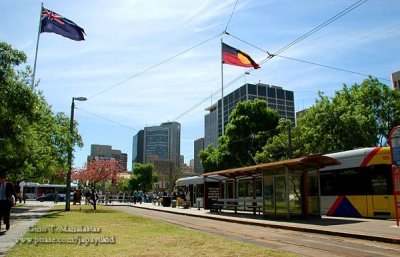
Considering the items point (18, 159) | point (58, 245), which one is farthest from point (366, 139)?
point (58, 245)

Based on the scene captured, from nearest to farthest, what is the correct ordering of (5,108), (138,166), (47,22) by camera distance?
1. (5,108)
2. (47,22)
3. (138,166)

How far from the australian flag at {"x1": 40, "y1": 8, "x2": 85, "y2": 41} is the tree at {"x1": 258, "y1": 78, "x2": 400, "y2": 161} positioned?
22.2 meters

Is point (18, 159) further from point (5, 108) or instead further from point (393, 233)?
point (393, 233)

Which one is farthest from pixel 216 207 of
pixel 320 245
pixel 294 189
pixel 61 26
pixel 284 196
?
pixel 320 245

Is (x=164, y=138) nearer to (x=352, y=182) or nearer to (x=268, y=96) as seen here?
(x=268, y=96)

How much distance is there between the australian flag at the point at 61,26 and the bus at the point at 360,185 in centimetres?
1710

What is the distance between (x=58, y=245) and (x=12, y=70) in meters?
8.89

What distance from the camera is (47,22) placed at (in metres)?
26.8

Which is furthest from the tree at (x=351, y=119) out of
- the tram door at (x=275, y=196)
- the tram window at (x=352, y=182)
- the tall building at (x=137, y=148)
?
the tall building at (x=137, y=148)

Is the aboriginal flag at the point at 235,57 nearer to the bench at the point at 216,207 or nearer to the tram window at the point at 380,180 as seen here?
the bench at the point at 216,207

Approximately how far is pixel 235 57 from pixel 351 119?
484 inches

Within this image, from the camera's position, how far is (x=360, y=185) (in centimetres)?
2188

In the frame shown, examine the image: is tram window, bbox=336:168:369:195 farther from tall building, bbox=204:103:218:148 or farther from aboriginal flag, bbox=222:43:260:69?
tall building, bbox=204:103:218:148

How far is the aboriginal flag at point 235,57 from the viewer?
29.4 metres
